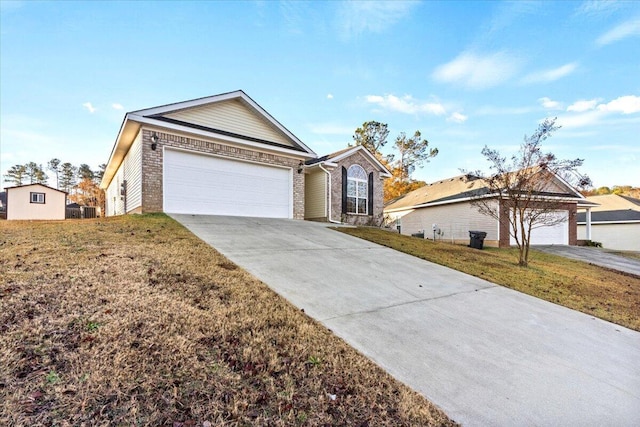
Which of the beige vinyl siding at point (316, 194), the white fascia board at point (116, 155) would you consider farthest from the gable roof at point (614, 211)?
the white fascia board at point (116, 155)

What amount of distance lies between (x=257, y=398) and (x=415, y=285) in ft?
13.0

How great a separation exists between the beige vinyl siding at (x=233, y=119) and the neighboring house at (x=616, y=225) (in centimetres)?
2334

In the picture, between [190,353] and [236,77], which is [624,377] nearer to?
[190,353]

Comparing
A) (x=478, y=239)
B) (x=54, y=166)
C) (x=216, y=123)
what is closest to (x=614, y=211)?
(x=478, y=239)

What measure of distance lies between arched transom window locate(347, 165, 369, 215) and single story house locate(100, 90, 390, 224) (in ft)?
0.28

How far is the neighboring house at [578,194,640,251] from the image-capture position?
2230 centimetres

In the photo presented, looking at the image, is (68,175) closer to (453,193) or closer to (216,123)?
(216,123)

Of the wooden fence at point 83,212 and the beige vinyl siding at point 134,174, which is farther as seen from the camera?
the wooden fence at point 83,212

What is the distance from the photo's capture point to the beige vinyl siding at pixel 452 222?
54.0 ft

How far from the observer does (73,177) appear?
51062 millimetres

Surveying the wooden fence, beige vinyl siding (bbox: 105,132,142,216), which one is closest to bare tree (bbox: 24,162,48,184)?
the wooden fence

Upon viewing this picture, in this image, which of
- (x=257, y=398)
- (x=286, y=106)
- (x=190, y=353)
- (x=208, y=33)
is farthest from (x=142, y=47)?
(x=257, y=398)

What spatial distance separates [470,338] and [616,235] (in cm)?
2900

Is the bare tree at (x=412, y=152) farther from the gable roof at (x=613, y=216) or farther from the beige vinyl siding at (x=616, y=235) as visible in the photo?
the beige vinyl siding at (x=616, y=235)
